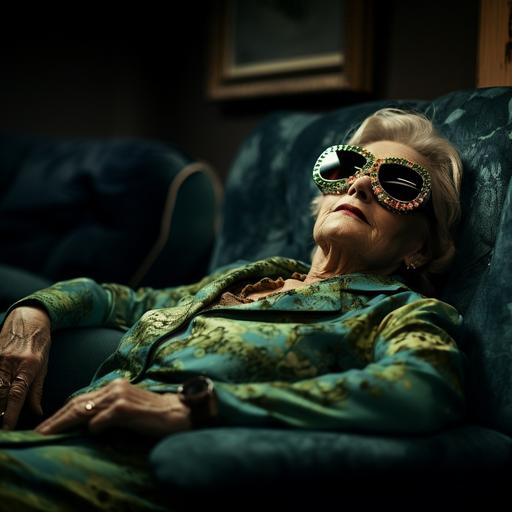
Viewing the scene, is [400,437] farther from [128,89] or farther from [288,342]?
[128,89]

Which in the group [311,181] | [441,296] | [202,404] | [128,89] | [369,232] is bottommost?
[202,404]

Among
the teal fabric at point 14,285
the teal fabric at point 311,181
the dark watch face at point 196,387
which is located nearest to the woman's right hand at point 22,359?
the dark watch face at point 196,387

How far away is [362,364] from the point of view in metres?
1.34

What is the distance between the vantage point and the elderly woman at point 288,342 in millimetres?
1140

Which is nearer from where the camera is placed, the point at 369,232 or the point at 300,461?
the point at 300,461

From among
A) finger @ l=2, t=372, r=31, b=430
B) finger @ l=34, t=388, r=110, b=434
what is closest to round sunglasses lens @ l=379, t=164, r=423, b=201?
finger @ l=34, t=388, r=110, b=434

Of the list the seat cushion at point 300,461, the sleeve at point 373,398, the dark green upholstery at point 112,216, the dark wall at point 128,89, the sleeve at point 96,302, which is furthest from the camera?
the dark wall at point 128,89

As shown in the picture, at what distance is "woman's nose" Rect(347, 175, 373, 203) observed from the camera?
1.54 m

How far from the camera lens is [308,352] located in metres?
1.32

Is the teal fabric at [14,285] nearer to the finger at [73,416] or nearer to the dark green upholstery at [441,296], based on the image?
the dark green upholstery at [441,296]

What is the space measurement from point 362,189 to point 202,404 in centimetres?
61

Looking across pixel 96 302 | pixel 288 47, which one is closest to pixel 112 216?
pixel 288 47

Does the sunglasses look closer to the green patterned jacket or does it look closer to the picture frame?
the green patterned jacket

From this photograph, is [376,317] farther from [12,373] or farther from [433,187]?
[12,373]
